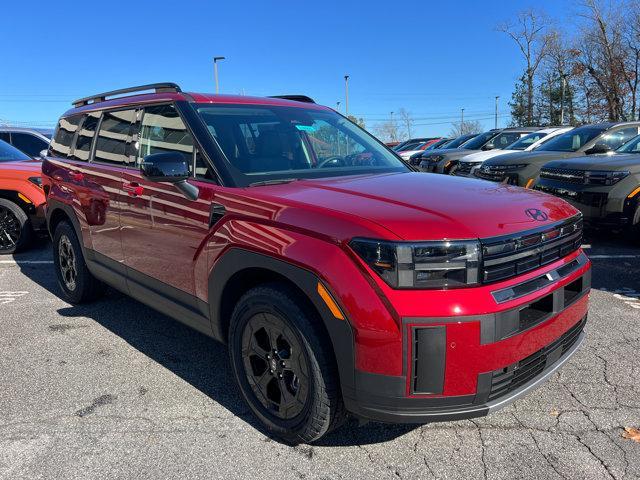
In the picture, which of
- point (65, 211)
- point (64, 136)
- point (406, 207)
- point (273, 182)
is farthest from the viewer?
point (64, 136)

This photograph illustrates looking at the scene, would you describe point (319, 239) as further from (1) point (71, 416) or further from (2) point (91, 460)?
(1) point (71, 416)

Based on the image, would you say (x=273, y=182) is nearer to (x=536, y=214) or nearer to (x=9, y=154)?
(x=536, y=214)

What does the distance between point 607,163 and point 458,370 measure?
562cm

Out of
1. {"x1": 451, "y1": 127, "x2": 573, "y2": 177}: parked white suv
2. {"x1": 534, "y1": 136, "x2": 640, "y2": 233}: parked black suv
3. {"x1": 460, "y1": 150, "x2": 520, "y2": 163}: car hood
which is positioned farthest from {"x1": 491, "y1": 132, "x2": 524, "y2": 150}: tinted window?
{"x1": 534, "y1": 136, "x2": 640, "y2": 233}: parked black suv

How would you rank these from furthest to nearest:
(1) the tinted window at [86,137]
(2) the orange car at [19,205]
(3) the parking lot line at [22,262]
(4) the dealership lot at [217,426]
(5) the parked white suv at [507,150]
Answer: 1. (5) the parked white suv at [507,150]
2. (2) the orange car at [19,205]
3. (3) the parking lot line at [22,262]
4. (1) the tinted window at [86,137]
5. (4) the dealership lot at [217,426]

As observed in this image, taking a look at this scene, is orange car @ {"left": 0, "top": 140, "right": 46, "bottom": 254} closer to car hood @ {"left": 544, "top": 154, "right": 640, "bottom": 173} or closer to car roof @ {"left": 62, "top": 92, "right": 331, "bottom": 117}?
car roof @ {"left": 62, "top": 92, "right": 331, "bottom": 117}

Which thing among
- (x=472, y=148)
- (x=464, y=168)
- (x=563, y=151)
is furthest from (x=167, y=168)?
(x=472, y=148)

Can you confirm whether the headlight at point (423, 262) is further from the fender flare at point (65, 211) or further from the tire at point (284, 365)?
the fender flare at point (65, 211)

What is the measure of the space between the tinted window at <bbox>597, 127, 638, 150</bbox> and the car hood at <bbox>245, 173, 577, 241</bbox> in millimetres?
6833

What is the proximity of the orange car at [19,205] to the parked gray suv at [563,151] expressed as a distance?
24.1 feet

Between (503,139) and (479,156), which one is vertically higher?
(503,139)

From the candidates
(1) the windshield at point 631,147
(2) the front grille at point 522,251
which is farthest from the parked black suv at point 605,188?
(2) the front grille at point 522,251

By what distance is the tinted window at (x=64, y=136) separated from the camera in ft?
15.9

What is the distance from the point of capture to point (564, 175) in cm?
696
